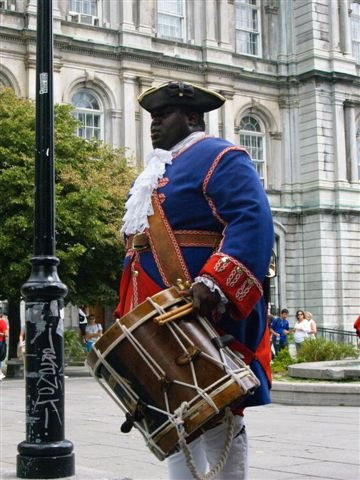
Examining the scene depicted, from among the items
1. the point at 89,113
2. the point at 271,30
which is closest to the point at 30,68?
the point at 89,113

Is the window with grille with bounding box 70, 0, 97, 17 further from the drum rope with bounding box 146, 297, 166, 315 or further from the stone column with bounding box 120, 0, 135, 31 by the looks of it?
the drum rope with bounding box 146, 297, 166, 315

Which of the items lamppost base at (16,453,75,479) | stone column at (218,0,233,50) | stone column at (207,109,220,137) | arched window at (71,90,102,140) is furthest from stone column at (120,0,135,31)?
lamppost base at (16,453,75,479)

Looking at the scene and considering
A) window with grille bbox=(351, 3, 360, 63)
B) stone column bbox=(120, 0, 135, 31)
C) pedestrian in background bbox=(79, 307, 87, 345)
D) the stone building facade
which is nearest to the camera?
pedestrian in background bbox=(79, 307, 87, 345)

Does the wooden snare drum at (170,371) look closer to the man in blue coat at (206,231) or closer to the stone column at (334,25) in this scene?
the man in blue coat at (206,231)

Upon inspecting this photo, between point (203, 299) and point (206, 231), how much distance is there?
490mm

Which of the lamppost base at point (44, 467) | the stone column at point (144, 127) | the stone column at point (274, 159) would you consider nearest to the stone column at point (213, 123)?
the stone column at point (144, 127)

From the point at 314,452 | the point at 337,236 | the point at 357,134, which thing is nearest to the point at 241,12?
the point at 357,134

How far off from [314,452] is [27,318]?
326 cm

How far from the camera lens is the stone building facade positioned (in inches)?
1361

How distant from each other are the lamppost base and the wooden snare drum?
3.22m

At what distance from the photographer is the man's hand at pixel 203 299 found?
12.6ft

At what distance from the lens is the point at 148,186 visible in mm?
4418

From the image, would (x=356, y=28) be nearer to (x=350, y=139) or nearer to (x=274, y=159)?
(x=350, y=139)

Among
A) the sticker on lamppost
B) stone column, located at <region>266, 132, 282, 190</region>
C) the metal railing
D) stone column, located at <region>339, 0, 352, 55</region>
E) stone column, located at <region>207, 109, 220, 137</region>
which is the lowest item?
the metal railing
